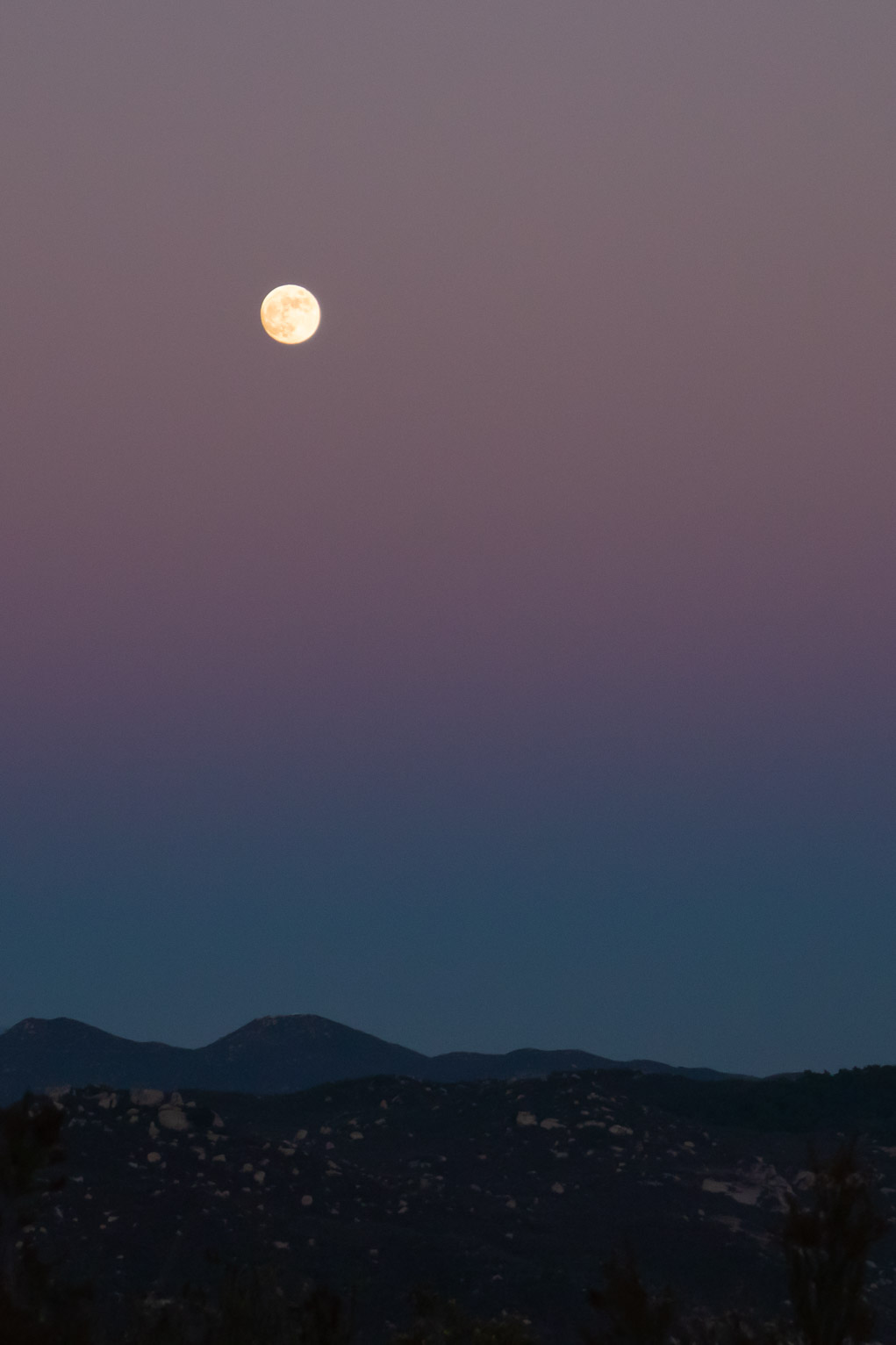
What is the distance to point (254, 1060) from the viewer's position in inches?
6117

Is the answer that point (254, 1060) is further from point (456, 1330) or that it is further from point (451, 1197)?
point (456, 1330)

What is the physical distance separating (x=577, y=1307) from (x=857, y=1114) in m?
41.2

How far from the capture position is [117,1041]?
161m

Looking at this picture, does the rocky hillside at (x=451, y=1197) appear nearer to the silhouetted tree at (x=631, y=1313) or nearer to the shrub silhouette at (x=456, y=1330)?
the shrub silhouette at (x=456, y=1330)

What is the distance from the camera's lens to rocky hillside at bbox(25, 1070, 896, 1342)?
45.2 m

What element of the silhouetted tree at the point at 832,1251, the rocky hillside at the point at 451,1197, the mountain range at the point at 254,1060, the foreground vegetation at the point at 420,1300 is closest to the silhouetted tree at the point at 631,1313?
the foreground vegetation at the point at 420,1300

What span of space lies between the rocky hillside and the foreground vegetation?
6.81 meters

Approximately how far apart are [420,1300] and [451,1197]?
2215 centimetres

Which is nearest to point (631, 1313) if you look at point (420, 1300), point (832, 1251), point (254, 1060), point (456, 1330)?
point (832, 1251)

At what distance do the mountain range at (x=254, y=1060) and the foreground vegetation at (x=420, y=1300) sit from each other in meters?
114

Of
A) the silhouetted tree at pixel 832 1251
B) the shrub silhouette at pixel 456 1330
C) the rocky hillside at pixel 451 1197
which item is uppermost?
the rocky hillside at pixel 451 1197

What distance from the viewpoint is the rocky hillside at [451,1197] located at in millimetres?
45250

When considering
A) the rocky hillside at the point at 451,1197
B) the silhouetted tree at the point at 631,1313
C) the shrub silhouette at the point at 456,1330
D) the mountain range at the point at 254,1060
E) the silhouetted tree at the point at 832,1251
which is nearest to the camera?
the silhouetted tree at the point at 832,1251

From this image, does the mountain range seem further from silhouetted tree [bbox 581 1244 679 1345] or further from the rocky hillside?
silhouetted tree [bbox 581 1244 679 1345]
